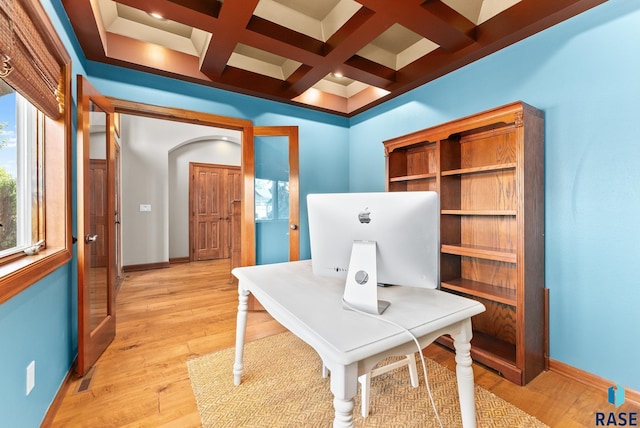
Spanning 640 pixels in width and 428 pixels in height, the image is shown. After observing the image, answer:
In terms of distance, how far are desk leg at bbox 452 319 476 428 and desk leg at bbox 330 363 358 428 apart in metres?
0.54

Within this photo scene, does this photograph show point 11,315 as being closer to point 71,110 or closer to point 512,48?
point 71,110

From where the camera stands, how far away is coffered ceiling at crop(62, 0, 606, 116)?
1.88 metres

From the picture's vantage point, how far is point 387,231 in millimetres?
1120

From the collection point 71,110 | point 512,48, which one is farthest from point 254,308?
point 512,48

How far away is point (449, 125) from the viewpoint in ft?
7.38

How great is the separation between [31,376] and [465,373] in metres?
1.94

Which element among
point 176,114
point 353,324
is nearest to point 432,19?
point 353,324

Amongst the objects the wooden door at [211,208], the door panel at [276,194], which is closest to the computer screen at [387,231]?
the door panel at [276,194]

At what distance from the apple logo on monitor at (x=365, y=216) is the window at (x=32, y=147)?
1318 mm

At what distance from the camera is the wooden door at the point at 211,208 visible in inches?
231

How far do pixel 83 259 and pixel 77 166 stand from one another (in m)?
0.63

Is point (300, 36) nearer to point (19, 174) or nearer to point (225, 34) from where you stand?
point (225, 34)

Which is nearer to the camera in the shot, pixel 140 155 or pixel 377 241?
pixel 377 241

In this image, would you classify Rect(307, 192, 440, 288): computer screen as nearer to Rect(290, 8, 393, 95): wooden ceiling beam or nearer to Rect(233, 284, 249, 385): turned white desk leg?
Rect(233, 284, 249, 385): turned white desk leg
